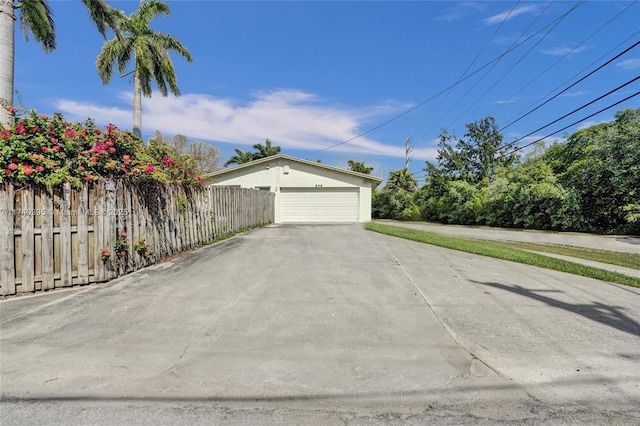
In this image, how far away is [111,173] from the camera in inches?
234

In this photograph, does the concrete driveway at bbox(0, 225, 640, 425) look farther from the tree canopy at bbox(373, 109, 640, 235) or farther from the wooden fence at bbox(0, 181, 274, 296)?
the tree canopy at bbox(373, 109, 640, 235)

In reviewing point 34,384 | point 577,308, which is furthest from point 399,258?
point 34,384

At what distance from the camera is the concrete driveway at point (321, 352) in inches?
91.3

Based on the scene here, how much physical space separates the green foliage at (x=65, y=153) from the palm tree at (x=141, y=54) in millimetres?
12692

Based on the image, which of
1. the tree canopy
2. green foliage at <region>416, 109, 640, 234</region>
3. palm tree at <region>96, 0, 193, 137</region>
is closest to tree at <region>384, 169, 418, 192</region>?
the tree canopy

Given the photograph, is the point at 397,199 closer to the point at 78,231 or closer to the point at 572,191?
the point at 572,191

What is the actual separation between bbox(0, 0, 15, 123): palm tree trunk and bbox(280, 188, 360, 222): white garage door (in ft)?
44.2

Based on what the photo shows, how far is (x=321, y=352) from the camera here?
3176 millimetres

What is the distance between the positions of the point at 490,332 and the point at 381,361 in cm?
153

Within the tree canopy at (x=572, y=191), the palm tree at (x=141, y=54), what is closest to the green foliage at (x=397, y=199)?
the tree canopy at (x=572, y=191)

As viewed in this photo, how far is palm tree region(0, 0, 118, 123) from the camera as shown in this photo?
7562 millimetres

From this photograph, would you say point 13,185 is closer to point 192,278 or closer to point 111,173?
point 111,173

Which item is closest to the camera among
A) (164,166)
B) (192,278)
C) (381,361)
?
(381,361)

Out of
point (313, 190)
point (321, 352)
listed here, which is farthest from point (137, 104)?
point (321, 352)
